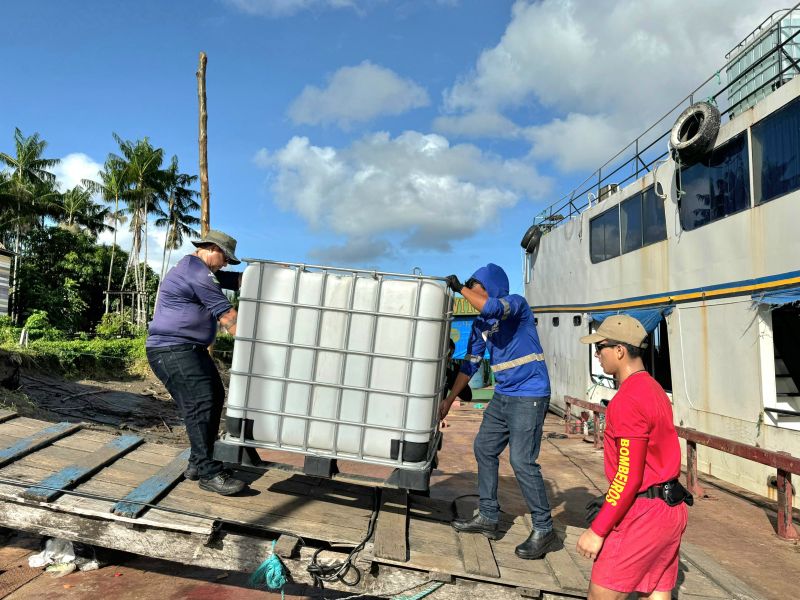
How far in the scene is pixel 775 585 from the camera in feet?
14.3

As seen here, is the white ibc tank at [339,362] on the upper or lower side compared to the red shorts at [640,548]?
upper

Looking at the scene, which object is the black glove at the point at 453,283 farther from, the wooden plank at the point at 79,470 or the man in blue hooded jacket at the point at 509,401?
the wooden plank at the point at 79,470

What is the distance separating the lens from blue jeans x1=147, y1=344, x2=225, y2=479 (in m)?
3.44

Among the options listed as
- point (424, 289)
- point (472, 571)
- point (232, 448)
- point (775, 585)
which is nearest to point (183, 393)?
point (232, 448)

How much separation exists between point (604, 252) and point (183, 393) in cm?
952

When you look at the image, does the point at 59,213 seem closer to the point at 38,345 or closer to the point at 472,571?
the point at 38,345

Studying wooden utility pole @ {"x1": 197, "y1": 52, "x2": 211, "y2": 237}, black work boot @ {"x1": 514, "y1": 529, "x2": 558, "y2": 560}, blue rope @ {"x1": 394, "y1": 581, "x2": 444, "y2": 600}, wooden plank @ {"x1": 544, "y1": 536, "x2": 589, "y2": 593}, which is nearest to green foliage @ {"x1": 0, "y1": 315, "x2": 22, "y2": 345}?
wooden utility pole @ {"x1": 197, "y1": 52, "x2": 211, "y2": 237}

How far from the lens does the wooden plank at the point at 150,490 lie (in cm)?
302

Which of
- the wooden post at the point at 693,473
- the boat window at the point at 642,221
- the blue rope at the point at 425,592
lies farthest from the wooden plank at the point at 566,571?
the boat window at the point at 642,221

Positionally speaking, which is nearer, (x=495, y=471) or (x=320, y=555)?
(x=320, y=555)

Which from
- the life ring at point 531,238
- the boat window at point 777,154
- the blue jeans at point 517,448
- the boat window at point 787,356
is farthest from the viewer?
the life ring at point 531,238

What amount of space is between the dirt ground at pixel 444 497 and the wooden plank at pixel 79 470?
77 cm

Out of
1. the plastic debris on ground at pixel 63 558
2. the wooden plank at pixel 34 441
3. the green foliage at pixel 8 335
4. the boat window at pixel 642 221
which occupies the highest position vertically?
the boat window at pixel 642 221

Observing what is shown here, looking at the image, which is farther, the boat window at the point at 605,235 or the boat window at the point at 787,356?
the boat window at the point at 605,235
